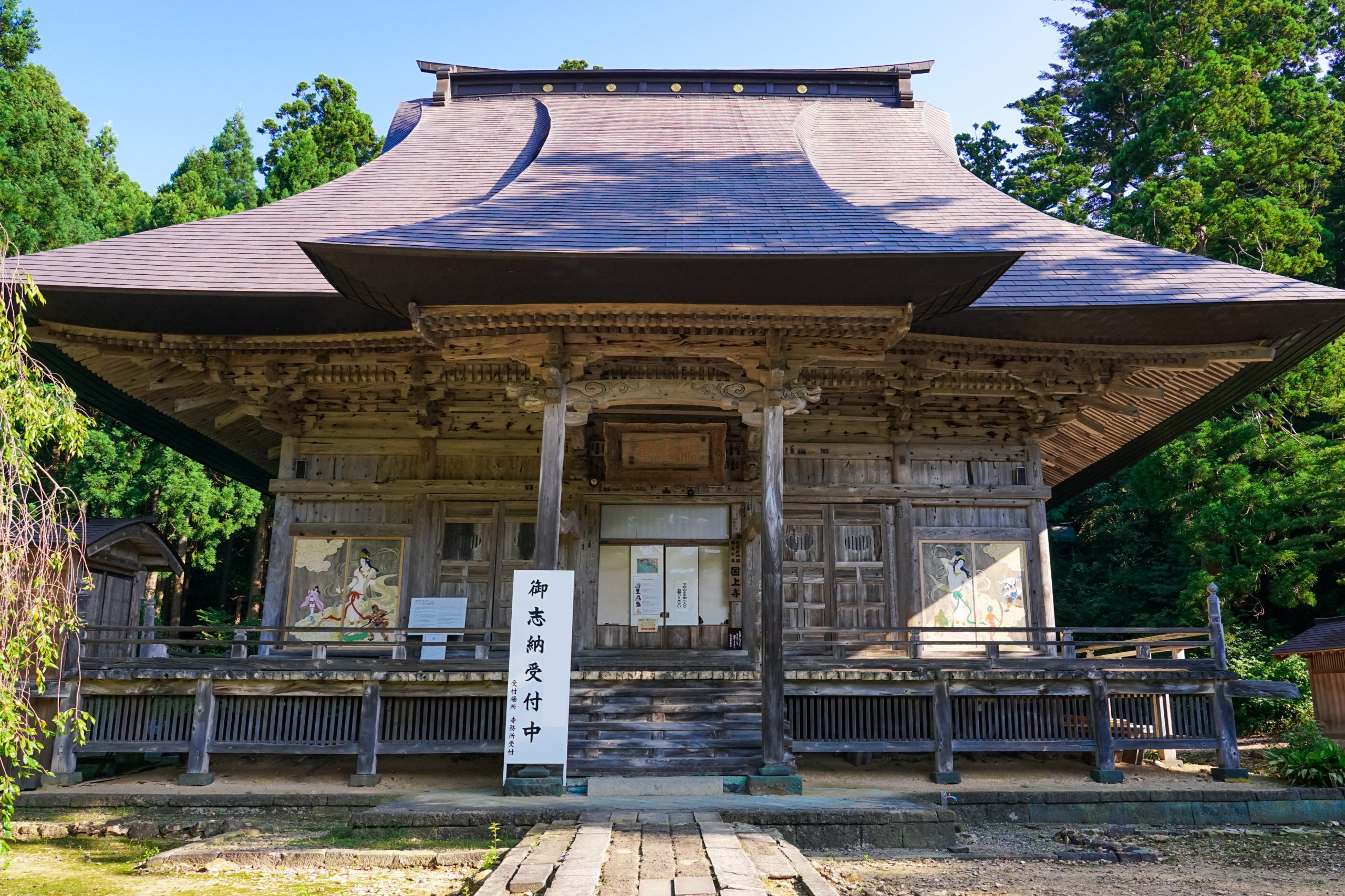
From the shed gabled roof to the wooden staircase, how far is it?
31.0 ft

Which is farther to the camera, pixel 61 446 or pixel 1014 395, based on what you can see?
pixel 1014 395

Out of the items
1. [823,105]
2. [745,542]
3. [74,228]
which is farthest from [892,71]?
[74,228]

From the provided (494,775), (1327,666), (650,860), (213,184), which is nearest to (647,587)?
(494,775)

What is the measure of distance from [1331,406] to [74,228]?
24771mm

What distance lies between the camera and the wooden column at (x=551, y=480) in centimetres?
821

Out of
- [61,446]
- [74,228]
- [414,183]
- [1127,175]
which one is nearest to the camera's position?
[61,446]

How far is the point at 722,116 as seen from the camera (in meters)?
15.3

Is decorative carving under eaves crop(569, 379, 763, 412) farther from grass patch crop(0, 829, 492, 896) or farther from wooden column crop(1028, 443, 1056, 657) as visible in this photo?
wooden column crop(1028, 443, 1056, 657)

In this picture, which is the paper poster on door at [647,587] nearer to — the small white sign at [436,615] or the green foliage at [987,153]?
the small white sign at [436,615]

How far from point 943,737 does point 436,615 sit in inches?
233

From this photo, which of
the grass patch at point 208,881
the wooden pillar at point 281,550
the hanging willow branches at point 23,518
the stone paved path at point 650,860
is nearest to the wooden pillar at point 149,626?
the wooden pillar at point 281,550

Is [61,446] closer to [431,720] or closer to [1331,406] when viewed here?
[431,720]

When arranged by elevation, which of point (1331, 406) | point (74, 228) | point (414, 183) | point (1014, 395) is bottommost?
point (1014, 395)

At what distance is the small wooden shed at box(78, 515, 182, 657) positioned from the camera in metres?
9.11
